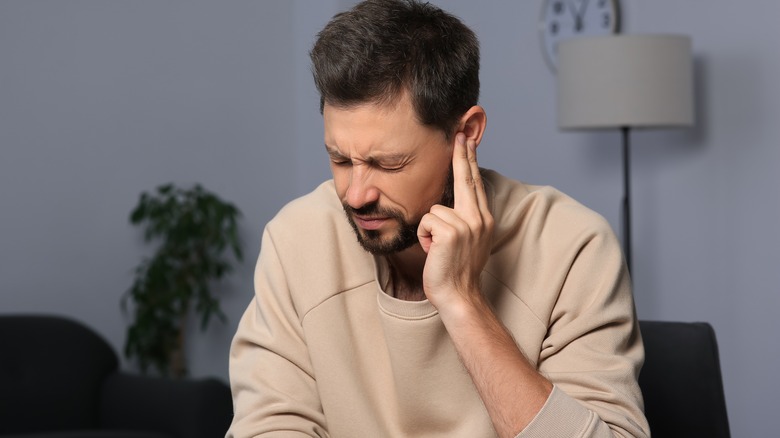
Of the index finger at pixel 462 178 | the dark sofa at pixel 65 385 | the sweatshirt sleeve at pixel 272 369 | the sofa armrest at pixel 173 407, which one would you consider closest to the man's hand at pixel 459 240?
the index finger at pixel 462 178

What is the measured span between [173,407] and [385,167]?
178 cm

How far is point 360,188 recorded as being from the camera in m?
1.49

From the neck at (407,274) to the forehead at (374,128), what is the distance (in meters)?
0.22

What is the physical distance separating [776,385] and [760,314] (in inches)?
9.3

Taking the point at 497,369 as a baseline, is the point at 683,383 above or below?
below

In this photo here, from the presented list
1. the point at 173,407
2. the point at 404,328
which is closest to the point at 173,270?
the point at 173,407

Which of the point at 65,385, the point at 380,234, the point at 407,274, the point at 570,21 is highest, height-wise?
the point at 570,21

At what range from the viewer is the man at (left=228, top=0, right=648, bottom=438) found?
1.48 metres

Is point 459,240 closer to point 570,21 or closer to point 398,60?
point 398,60

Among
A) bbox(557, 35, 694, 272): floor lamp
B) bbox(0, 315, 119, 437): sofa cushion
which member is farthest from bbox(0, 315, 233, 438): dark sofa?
bbox(557, 35, 694, 272): floor lamp

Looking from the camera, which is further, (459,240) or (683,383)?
(683,383)

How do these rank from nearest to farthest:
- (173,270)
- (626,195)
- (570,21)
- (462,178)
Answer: (462,178) → (626,195) → (570,21) → (173,270)

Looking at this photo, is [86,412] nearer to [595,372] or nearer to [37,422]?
[37,422]

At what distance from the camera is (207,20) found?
4859mm
